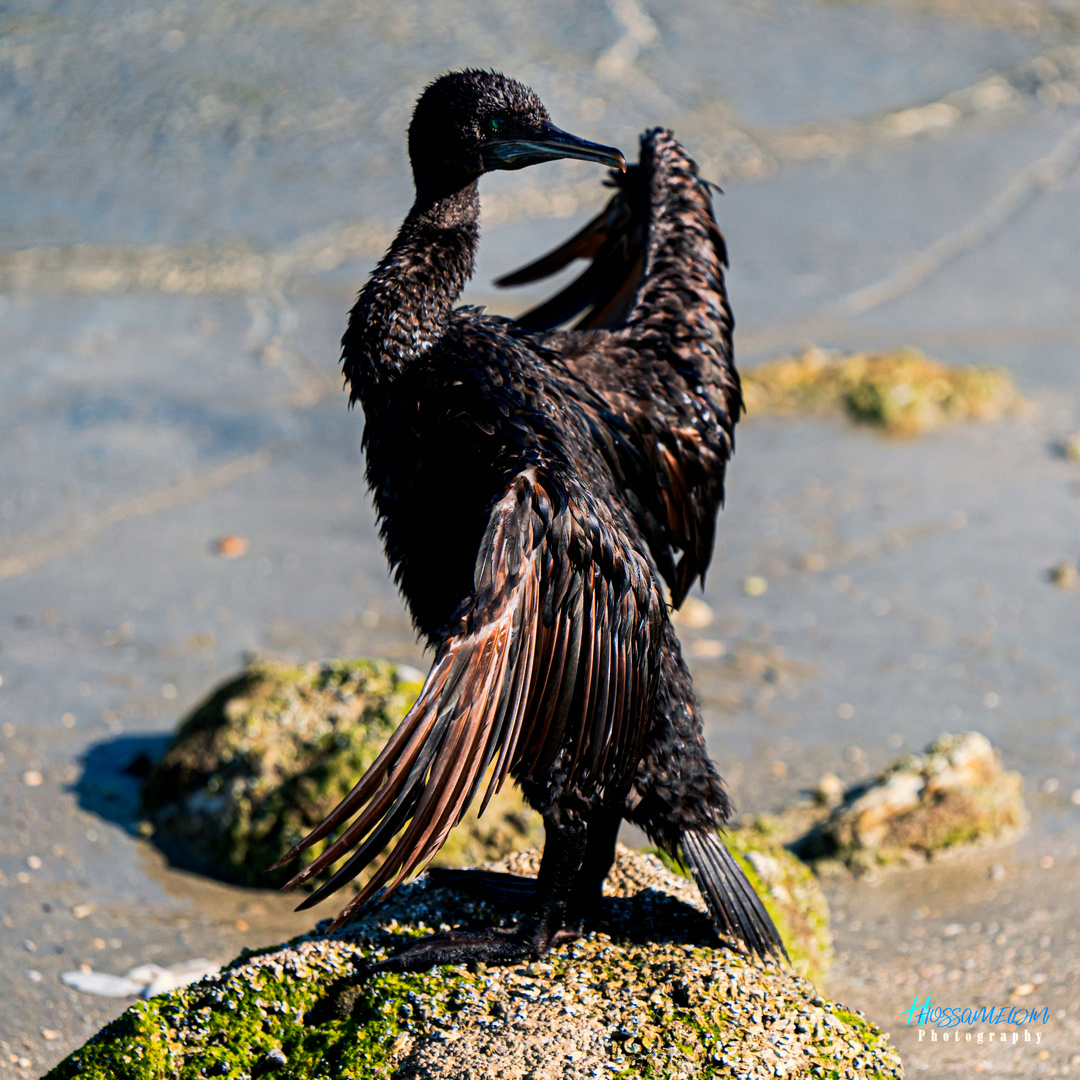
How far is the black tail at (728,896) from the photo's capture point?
142 inches

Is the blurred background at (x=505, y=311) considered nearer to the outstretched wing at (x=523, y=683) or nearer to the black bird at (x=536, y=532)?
the black bird at (x=536, y=532)

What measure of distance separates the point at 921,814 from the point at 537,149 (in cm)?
312

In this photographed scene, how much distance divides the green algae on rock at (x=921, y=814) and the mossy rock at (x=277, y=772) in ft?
4.03

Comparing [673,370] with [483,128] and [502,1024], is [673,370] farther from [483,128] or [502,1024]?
[502,1024]

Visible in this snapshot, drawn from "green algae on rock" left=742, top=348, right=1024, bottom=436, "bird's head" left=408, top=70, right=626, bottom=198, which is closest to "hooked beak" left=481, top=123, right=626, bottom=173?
"bird's head" left=408, top=70, right=626, bottom=198

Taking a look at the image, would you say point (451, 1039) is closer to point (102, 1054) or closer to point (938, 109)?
point (102, 1054)

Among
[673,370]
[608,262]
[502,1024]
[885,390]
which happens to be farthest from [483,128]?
[885,390]

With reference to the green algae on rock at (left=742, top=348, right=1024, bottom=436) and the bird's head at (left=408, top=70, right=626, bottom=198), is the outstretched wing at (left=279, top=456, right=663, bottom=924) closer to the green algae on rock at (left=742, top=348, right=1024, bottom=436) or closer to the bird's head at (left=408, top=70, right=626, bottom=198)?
the bird's head at (left=408, top=70, right=626, bottom=198)

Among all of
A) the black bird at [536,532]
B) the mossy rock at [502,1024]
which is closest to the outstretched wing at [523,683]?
the black bird at [536,532]

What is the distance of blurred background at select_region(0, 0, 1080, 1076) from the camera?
17.1 ft

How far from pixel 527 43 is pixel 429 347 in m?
10.6

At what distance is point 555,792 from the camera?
3.41 meters

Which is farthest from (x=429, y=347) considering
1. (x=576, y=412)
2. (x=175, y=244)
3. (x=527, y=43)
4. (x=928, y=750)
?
(x=527, y=43)

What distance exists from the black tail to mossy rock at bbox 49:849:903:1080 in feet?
0.20
